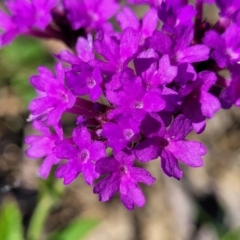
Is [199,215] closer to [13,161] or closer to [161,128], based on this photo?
[13,161]

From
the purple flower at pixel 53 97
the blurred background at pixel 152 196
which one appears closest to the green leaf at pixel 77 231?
the blurred background at pixel 152 196

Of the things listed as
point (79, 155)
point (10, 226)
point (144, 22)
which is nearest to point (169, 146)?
point (79, 155)

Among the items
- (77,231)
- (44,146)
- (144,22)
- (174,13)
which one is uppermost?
(174,13)

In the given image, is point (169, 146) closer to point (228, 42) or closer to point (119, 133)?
point (119, 133)

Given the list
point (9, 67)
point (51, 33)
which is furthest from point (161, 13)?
point (9, 67)

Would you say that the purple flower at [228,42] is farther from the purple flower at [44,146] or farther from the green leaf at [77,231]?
the green leaf at [77,231]

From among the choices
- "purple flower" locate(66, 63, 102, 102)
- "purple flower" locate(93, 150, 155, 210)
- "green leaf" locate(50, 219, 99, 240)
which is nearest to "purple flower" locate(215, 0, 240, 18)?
"purple flower" locate(66, 63, 102, 102)
